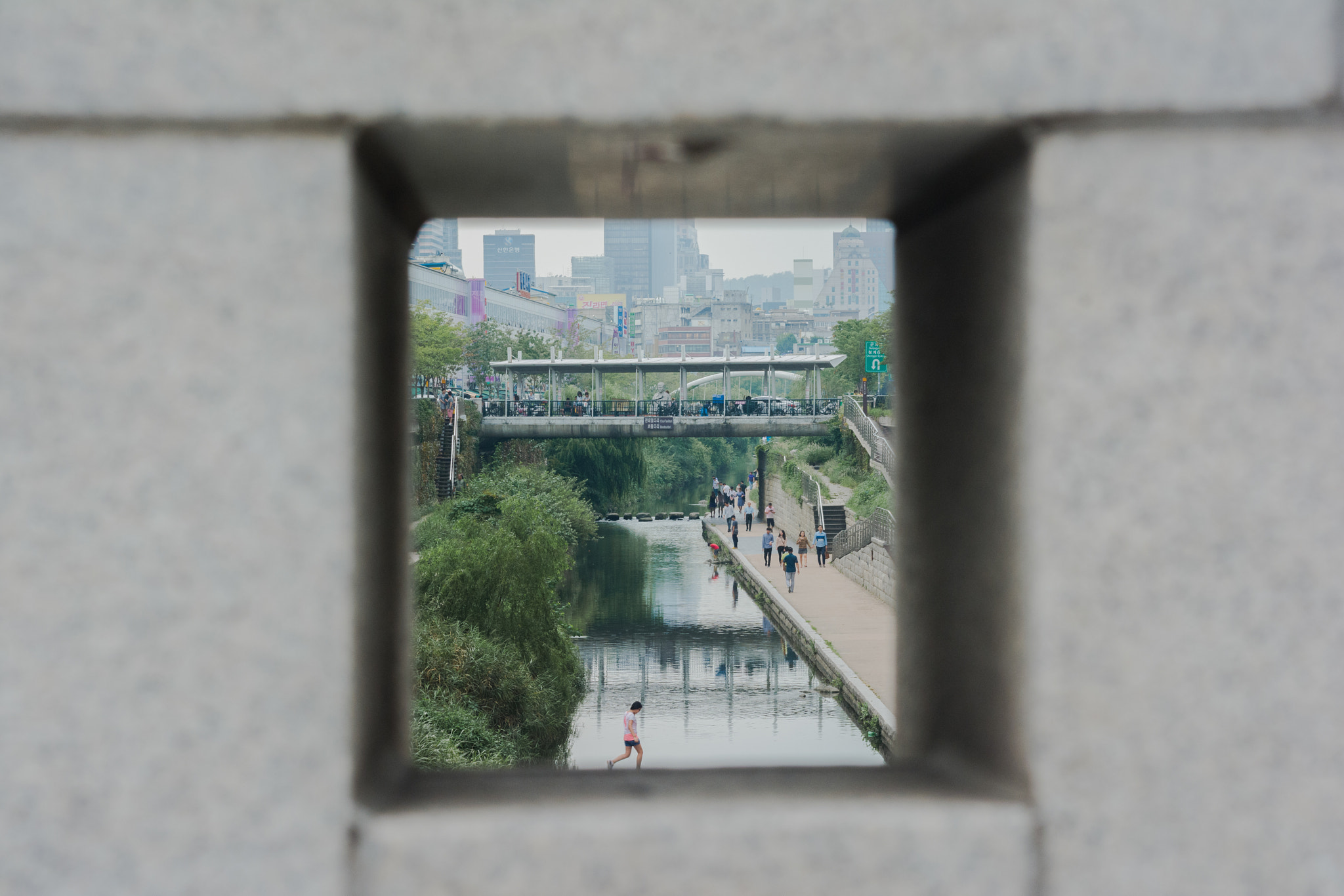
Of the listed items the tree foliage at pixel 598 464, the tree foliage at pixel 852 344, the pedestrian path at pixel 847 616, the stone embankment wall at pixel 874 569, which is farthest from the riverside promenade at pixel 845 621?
the tree foliage at pixel 852 344

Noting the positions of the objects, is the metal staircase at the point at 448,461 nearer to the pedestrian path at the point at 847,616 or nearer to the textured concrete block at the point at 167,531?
the pedestrian path at the point at 847,616

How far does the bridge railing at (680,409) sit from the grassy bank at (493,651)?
28574mm

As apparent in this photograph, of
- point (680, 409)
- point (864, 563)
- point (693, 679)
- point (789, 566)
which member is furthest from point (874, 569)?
point (680, 409)

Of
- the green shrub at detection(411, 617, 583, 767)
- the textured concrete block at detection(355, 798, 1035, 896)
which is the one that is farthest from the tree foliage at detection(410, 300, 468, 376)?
the textured concrete block at detection(355, 798, 1035, 896)

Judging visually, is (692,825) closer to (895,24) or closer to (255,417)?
(255,417)

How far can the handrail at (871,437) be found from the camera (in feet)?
116

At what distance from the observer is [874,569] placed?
24.9m

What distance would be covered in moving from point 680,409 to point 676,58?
153ft

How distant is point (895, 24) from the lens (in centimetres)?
172

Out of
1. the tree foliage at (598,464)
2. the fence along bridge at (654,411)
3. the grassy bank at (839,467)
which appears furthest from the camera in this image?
the tree foliage at (598,464)

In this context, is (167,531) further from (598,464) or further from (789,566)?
(598,464)

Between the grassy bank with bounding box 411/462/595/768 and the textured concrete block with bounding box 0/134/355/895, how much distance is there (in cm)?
803

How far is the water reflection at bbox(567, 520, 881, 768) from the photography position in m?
14.9

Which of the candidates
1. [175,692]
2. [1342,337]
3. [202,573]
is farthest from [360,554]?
[1342,337]
